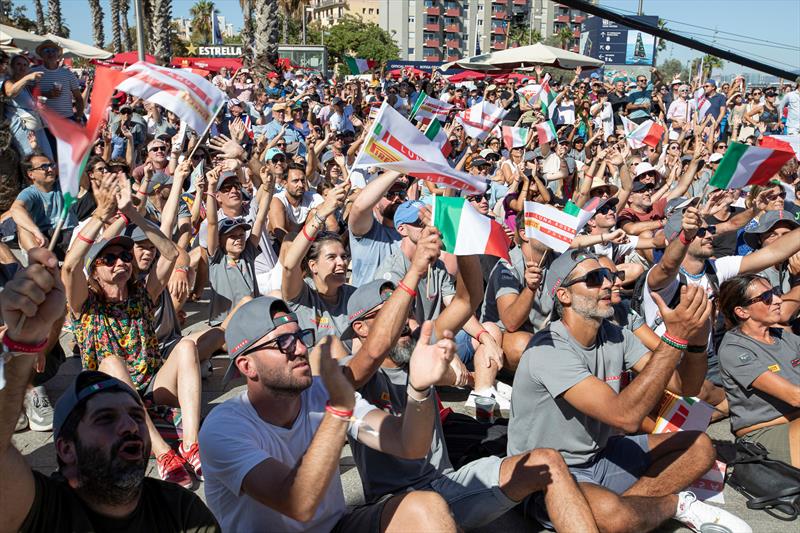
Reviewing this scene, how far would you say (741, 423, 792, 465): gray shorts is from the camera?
4.38 metres

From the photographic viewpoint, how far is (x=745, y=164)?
14.9ft

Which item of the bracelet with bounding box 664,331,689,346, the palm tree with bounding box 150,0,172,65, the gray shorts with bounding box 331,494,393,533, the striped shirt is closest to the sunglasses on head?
the gray shorts with bounding box 331,494,393,533

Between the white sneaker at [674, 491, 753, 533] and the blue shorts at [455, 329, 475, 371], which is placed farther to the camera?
the blue shorts at [455, 329, 475, 371]

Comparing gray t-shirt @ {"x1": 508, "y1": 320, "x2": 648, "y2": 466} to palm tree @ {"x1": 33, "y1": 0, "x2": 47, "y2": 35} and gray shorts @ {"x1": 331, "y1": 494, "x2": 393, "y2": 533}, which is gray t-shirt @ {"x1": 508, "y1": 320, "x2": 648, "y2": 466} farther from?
palm tree @ {"x1": 33, "y1": 0, "x2": 47, "y2": 35}

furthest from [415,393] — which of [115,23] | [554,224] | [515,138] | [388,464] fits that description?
[115,23]

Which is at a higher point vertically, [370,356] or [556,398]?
[370,356]

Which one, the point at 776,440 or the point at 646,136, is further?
the point at 646,136

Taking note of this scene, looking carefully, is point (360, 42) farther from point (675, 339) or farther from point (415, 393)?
point (415, 393)

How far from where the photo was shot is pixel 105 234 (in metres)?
4.75

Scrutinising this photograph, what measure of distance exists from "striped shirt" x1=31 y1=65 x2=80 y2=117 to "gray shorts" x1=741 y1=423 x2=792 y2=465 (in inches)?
364

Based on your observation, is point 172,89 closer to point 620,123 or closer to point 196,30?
point 620,123

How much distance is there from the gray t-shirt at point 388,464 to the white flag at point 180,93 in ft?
5.48

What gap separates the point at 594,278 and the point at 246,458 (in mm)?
2079

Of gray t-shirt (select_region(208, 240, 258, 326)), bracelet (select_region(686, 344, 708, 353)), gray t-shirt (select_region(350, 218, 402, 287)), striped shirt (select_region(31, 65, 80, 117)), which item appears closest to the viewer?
bracelet (select_region(686, 344, 708, 353))
